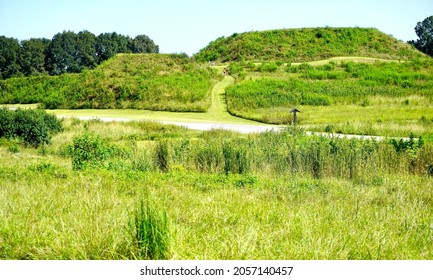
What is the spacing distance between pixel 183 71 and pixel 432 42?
40898 mm

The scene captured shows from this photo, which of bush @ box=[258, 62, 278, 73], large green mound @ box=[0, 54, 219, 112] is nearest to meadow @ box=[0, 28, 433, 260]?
large green mound @ box=[0, 54, 219, 112]

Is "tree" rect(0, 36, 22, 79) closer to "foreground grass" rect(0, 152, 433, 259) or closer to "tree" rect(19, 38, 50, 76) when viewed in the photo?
"tree" rect(19, 38, 50, 76)

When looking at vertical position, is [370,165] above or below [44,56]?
below

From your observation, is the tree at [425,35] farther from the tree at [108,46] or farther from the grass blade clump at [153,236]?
the grass blade clump at [153,236]

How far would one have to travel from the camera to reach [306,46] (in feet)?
177

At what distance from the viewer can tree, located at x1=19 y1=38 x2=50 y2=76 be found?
241ft

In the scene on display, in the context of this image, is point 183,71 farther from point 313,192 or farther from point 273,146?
point 313,192

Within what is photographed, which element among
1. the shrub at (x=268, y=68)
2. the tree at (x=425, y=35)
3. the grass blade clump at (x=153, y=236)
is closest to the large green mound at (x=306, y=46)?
the shrub at (x=268, y=68)

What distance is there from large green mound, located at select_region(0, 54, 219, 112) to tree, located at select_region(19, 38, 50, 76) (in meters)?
26.4

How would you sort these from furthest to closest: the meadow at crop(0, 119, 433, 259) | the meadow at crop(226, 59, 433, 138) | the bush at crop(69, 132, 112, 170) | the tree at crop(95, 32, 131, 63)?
the tree at crop(95, 32, 131, 63), the meadow at crop(226, 59, 433, 138), the bush at crop(69, 132, 112, 170), the meadow at crop(0, 119, 433, 259)

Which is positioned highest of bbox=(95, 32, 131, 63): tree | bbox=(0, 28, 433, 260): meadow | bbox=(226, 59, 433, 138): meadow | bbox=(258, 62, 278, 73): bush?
bbox=(95, 32, 131, 63): tree

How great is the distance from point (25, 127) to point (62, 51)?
2587 inches

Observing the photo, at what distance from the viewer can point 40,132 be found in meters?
17.7

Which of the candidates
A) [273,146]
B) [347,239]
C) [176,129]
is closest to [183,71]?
[176,129]
